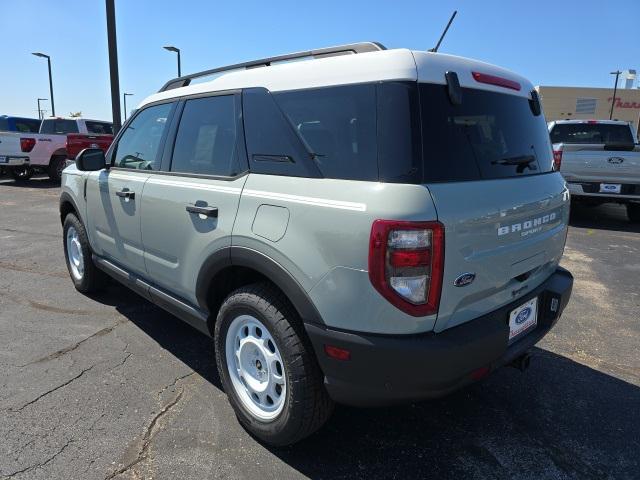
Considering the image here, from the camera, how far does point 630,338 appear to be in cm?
400

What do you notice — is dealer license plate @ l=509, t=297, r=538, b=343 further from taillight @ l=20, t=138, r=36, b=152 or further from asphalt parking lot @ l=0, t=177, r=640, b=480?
taillight @ l=20, t=138, r=36, b=152

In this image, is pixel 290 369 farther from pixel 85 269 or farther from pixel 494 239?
pixel 85 269

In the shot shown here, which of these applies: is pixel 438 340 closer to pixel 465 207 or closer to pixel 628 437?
pixel 465 207

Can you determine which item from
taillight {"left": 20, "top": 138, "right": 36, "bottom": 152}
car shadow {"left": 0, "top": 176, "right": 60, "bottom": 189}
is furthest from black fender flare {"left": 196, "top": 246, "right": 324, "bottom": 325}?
car shadow {"left": 0, "top": 176, "right": 60, "bottom": 189}

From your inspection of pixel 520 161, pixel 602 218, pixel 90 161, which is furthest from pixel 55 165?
pixel 520 161

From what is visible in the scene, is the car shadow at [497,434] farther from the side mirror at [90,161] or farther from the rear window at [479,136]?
the side mirror at [90,161]

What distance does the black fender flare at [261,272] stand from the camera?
84.4 inches

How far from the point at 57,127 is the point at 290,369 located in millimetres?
16567

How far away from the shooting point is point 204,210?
8.84ft

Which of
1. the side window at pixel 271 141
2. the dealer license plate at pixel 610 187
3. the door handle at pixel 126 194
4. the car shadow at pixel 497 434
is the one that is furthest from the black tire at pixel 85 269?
the dealer license plate at pixel 610 187

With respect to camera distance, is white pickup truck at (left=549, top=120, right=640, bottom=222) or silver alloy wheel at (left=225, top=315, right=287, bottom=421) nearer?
silver alloy wheel at (left=225, top=315, right=287, bottom=421)

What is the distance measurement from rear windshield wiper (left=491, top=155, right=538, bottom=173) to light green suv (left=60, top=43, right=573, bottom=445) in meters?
0.01

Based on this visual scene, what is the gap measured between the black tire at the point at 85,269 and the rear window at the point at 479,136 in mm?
3513

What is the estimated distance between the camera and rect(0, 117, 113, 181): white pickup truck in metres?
14.2
